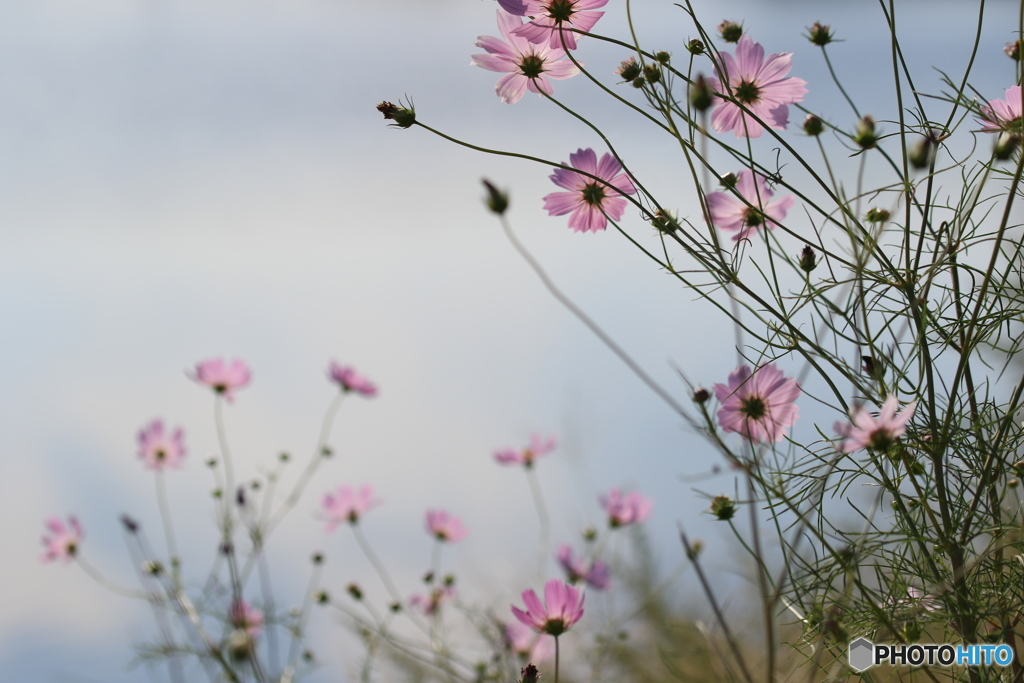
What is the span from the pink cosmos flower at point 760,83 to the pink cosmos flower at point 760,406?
0.18 meters

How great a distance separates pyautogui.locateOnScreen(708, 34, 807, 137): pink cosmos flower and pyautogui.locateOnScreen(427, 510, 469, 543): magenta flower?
0.85 meters

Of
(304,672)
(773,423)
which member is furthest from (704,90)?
(304,672)

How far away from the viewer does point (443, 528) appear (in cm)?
118

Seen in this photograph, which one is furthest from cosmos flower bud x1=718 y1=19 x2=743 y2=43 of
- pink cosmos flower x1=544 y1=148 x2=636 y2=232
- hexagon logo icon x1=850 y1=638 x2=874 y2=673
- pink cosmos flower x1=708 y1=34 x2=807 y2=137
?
hexagon logo icon x1=850 y1=638 x2=874 y2=673

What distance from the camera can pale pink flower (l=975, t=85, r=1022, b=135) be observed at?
0.47 m

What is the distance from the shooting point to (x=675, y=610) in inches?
58.4

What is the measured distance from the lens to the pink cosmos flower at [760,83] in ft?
1.67

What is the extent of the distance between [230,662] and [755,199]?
80 centimetres

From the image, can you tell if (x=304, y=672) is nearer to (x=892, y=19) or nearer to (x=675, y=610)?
(x=675, y=610)

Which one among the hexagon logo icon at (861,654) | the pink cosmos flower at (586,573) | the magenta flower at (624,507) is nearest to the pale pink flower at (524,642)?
the pink cosmos flower at (586,573)

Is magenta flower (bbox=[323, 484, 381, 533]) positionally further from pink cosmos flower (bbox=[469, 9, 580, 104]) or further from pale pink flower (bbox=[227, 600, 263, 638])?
pink cosmos flower (bbox=[469, 9, 580, 104])

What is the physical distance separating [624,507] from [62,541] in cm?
91

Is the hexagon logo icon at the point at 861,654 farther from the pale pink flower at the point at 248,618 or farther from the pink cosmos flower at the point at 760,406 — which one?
the pale pink flower at the point at 248,618

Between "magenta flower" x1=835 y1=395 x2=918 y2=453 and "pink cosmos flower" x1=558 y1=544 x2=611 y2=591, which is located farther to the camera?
"pink cosmos flower" x1=558 y1=544 x2=611 y2=591
